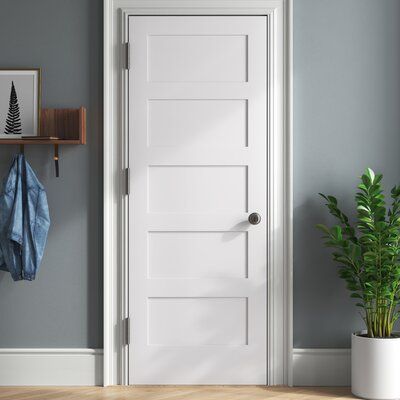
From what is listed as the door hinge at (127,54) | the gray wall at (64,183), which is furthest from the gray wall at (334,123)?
the gray wall at (64,183)

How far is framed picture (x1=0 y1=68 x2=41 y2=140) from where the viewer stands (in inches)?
119

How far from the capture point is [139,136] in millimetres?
3070

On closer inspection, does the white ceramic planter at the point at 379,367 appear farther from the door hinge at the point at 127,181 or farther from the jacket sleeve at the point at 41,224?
the jacket sleeve at the point at 41,224

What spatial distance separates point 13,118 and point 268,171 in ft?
4.68

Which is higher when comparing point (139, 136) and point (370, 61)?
point (370, 61)

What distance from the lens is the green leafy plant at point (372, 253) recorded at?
9.05ft

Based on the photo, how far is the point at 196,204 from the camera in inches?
121

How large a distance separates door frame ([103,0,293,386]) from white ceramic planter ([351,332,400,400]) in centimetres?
42

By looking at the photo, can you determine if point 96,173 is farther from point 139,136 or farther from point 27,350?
point 27,350

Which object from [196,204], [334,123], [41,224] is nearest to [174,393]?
[196,204]

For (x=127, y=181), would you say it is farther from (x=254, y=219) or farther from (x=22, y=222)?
(x=254, y=219)

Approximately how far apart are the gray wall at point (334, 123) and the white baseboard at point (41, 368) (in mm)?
1219

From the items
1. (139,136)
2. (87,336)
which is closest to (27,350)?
(87,336)

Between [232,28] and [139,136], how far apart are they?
79 centimetres
